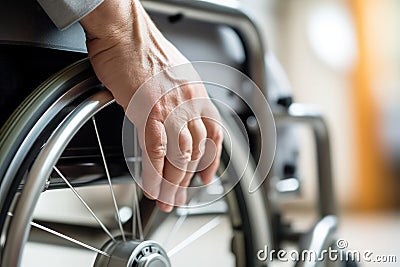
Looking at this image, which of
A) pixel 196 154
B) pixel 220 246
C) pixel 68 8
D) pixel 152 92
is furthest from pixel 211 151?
pixel 220 246

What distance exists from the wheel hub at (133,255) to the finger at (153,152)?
0.09 m

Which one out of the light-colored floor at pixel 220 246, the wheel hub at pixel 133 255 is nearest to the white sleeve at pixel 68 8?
the wheel hub at pixel 133 255

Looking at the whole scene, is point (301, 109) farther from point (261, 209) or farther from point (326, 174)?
point (261, 209)

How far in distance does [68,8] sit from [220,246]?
Result: 82 cm

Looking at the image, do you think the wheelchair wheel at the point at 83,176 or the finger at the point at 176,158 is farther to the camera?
the finger at the point at 176,158

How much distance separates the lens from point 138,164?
0.83 meters

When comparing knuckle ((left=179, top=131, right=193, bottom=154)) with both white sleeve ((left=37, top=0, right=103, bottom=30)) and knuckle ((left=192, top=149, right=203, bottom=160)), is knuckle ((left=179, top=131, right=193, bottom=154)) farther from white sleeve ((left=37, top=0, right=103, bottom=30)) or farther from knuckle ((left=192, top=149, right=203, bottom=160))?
white sleeve ((left=37, top=0, right=103, bottom=30))

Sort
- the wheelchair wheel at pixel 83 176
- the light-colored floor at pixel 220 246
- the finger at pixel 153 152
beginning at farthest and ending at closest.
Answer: the light-colored floor at pixel 220 246
the finger at pixel 153 152
the wheelchair wheel at pixel 83 176

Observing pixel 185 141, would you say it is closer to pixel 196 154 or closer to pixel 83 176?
pixel 196 154

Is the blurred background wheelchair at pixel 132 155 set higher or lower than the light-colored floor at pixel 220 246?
higher

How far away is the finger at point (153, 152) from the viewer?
2.36 ft

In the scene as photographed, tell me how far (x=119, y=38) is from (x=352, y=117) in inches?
114

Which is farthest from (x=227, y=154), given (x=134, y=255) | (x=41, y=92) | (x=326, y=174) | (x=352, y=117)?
(x=352, y=117)

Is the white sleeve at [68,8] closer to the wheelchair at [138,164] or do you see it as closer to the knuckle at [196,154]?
the wheelchair at [138,164]
